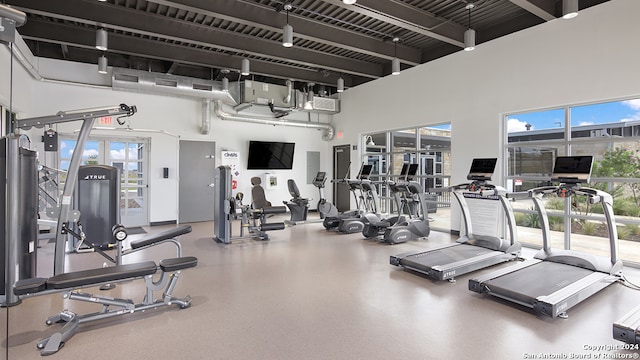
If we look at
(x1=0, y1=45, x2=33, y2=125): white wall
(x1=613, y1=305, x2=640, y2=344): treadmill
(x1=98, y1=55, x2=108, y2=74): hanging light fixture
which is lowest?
(x1=613, y1=305, x2=640, y2=344): treadmill

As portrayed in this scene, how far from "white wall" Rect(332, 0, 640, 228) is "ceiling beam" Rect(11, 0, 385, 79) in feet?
5.71

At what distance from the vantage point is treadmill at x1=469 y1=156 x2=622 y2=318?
3406 millimetres

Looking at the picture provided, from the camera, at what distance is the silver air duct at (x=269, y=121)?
9023 millimetres

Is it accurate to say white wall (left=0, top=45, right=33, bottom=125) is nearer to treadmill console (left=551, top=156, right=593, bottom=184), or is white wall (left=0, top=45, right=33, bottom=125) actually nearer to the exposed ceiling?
the exposed ceiling

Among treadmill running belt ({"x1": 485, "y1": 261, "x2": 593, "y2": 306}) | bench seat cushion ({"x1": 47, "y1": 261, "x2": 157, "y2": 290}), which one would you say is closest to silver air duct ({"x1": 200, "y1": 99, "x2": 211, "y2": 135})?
bench seat cushion ({"x1": 47, "y1": 261, "x2": 157, "y2": 290})

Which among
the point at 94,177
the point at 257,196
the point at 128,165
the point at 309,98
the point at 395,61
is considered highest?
the point at 395,61

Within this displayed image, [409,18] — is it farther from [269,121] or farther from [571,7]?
[269,121]

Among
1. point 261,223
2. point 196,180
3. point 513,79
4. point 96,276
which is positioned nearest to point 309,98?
point 196,180

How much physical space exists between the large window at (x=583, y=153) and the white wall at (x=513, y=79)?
0.95 feet

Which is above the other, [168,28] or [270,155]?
[168,28]

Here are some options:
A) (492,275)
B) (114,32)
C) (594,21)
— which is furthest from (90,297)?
(594,21)

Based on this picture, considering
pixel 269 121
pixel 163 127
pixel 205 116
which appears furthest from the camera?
pixel 269 121

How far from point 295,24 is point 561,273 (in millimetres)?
5493

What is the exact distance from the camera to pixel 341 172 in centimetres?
1090
